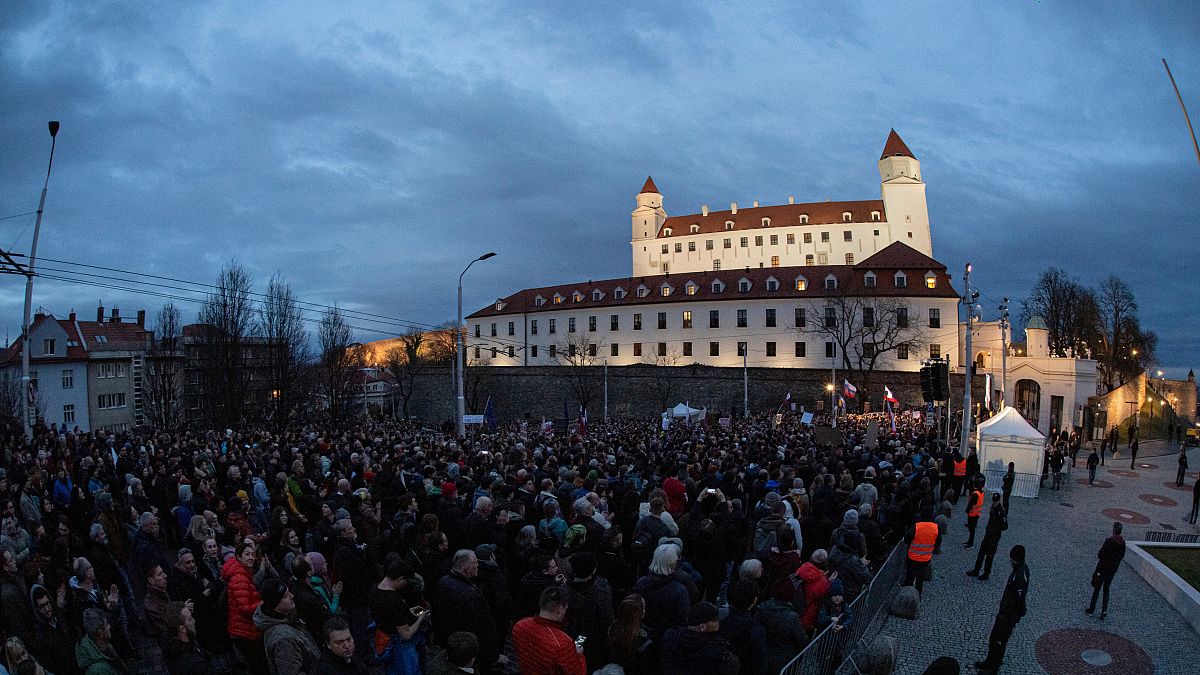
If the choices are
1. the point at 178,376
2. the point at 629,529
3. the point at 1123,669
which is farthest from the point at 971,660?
the point at 178,376

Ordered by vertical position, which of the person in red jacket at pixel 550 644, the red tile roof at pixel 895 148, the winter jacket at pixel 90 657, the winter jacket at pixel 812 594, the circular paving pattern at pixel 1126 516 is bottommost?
the circular paving pattern at pixel 1126 516

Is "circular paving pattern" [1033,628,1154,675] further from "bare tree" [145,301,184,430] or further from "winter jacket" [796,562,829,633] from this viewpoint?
"bare tree" [145,301,184,430]

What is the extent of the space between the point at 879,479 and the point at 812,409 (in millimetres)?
39955

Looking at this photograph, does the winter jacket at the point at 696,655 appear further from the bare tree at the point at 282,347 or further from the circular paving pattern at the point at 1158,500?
the bare tree at the point at 282,347

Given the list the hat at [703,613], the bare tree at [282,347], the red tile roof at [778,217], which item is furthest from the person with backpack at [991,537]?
the red tile roof at [778,217]

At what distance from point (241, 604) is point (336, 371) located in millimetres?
36492

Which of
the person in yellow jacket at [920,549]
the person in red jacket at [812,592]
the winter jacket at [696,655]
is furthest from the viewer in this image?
the person in yellow jacket at [920,549]

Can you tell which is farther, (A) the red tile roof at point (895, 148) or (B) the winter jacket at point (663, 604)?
(A) the red tile roof at point (895, 148)

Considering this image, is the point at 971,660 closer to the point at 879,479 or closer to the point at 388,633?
the point at 879,479

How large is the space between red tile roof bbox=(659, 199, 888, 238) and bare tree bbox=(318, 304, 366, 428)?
181 feet

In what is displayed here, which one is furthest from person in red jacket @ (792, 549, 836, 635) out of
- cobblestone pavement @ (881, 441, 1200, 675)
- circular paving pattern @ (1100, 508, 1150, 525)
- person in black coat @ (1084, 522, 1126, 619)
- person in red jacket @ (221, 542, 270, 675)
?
circular paving pattern @ (1100, 508, 1150, 525)

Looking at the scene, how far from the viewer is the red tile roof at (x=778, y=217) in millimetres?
82375

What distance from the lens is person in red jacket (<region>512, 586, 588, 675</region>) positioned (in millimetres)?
4492

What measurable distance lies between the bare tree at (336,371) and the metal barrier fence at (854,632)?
1279 inches
